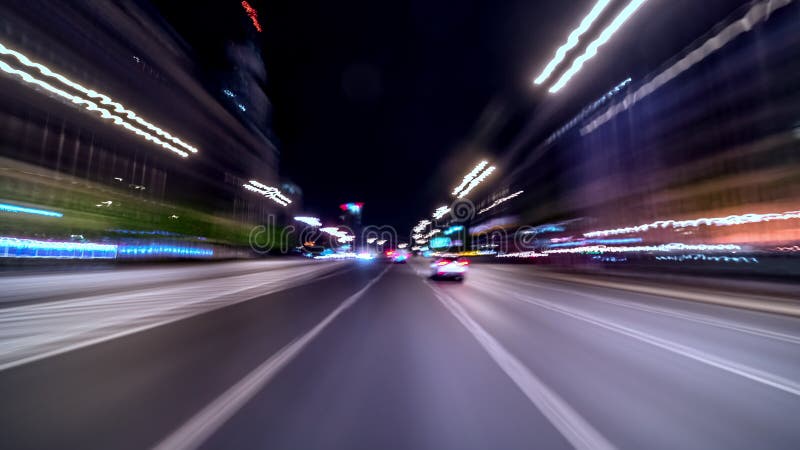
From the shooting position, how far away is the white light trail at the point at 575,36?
17000mm

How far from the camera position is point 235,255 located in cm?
6406

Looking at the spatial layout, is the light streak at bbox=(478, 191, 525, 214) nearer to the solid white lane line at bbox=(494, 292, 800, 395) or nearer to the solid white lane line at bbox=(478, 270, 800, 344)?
the solid white lane line at bbox=(478, 270, 800, 344)

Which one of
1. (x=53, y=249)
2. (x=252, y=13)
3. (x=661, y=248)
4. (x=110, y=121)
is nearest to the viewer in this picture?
(x=53, y=249)

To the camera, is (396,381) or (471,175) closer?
(396,381)

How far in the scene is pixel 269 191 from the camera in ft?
318

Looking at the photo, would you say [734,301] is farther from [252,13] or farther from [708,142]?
[252,13]

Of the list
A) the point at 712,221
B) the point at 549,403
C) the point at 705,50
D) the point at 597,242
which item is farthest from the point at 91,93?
the point at 712,221

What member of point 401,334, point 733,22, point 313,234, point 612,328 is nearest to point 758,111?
point 733,22

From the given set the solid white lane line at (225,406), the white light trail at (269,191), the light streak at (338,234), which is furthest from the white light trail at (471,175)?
the solid white lane line at (225,406)

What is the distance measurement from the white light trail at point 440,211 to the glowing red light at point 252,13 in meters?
76.8

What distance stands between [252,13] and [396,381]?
366 ft

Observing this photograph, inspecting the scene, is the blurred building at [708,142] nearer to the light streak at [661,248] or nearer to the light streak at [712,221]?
the light streak at [712,221]

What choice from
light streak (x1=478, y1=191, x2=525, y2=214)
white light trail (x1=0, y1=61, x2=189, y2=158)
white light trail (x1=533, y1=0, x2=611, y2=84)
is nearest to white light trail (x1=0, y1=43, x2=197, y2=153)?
white light trail (x1=0, y1=61, x2=189, y2=158)

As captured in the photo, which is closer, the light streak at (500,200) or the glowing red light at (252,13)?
the light streak at (500,200)
